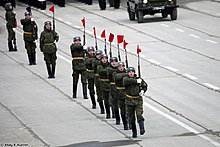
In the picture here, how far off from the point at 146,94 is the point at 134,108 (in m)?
5.65

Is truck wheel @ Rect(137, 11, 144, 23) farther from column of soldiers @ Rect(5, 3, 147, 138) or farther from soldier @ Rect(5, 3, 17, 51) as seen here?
column of soldiers @ Rect(5, 3, 147, 138)

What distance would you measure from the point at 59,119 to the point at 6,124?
143 cm

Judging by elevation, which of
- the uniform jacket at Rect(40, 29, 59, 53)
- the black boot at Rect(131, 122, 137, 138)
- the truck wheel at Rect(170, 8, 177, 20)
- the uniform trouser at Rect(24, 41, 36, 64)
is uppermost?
the uniform jacket at Rect(40, 29, 59, 53)

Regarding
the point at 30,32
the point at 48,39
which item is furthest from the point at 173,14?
the point at 48,39

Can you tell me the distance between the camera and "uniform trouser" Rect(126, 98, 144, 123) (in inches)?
838

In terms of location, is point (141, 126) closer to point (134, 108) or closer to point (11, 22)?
point (134, 108)

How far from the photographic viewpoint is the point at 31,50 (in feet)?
105

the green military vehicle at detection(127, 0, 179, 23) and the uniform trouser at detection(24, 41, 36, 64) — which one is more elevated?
the uniform trouser at detection(24, 41, 36, 64)

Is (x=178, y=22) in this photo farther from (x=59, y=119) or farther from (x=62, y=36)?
(x=59, y=119)

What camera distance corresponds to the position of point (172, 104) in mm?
25438

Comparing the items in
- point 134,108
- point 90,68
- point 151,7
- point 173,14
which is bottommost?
point 173,14

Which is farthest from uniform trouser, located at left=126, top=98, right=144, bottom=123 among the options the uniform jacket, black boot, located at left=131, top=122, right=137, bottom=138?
the uniform jacket

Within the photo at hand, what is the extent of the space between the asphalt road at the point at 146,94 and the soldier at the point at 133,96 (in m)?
0.53

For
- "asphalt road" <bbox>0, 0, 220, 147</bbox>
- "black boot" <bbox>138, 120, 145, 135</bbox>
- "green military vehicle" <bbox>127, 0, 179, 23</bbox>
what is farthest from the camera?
"green military vehicle" <bbox>127, 0, 179, 23</bbox>
